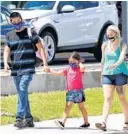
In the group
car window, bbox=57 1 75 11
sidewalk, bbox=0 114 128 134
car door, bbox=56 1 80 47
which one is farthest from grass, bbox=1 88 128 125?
car window, bbox=57 1 75 11

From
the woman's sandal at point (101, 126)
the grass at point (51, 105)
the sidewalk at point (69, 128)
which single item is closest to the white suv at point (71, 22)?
the grass at point (51, 105)

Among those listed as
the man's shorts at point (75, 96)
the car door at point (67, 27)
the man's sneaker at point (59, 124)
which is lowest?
the man's sneaker at point (59, 124)

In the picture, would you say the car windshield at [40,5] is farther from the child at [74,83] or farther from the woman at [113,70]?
the woman at [113,70]

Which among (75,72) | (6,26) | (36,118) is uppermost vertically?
(6,26)

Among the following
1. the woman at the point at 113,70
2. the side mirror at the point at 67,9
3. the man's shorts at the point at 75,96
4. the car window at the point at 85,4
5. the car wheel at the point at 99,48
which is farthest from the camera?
the car wheel at the point at 99,48

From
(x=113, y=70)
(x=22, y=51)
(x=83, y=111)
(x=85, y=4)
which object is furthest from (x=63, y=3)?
(x=113, y=70)

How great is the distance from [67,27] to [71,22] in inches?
8.7

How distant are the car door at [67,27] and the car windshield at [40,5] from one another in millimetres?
248

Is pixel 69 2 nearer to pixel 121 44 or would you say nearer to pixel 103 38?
pixel 103 38

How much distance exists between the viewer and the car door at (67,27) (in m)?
15.8

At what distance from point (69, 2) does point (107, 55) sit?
7.76m

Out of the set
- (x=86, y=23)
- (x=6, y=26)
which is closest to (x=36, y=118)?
(x=6, y=26)

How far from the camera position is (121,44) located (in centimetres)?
889

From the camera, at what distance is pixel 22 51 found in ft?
29.3
